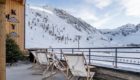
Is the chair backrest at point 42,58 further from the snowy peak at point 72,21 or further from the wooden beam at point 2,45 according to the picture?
the snowy peak at point 72,21

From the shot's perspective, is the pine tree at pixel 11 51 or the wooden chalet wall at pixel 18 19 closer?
the pine tree at pixel 11 51

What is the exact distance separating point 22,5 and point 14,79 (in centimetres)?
723

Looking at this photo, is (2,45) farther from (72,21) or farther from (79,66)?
(72,21)

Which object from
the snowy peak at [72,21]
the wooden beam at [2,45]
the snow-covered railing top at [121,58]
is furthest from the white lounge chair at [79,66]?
the snowy peak at [72,21]

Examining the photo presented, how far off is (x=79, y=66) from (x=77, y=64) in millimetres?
77

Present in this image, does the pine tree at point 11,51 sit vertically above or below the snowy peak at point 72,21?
below

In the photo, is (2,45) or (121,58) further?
Result: (121,58)

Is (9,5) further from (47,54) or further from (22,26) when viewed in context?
(47,54)

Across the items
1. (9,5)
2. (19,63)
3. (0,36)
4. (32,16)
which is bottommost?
(19,63)

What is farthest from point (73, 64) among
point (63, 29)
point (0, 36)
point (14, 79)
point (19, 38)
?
point (63, 29)

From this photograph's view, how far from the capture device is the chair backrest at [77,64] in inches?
223

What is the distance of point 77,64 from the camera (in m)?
5.80

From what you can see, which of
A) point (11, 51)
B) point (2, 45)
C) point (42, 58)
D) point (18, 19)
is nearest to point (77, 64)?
point (42, 58)

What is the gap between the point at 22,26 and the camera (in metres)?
13.9
